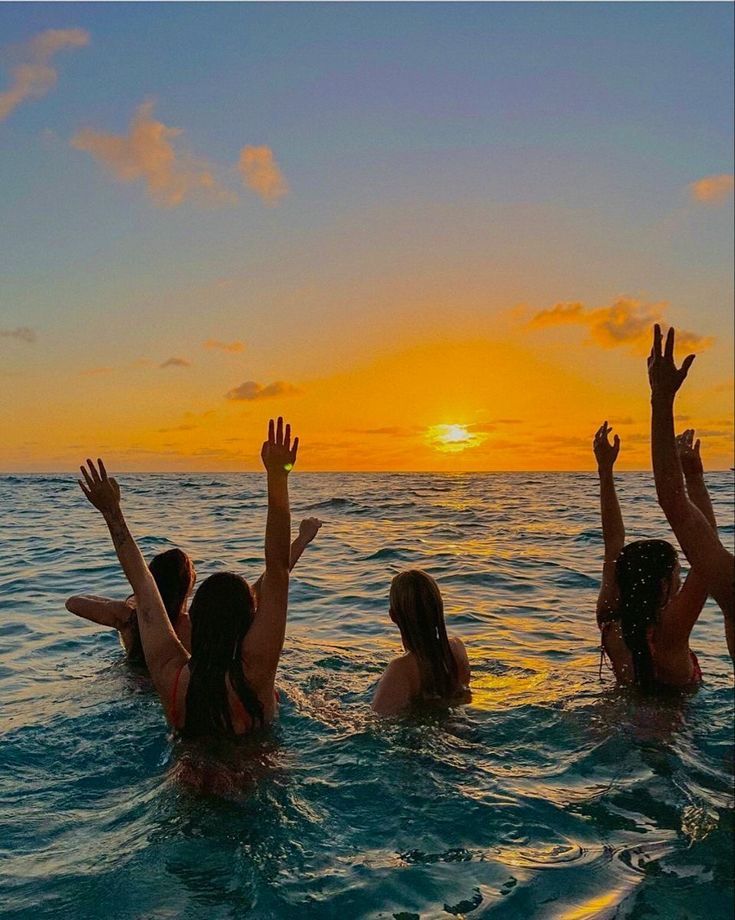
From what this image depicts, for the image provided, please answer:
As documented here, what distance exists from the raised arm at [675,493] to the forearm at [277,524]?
2080 millimetres

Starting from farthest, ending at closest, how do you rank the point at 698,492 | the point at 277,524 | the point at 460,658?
the point at 460,658 → the point at 698,492 → the point at 277,524

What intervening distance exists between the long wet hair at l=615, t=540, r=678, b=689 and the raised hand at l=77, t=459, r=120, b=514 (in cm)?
352

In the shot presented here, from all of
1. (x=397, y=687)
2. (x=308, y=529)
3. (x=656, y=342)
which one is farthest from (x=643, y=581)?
(x=308, y=529)

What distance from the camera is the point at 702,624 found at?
10164 millimetres

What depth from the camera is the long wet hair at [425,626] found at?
18.9 ft

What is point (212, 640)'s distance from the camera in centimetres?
480

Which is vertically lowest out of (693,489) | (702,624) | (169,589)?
(702,624)

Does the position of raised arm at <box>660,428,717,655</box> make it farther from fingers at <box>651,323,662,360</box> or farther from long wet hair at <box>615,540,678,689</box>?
fingers at <box>651,323,662,360</box>

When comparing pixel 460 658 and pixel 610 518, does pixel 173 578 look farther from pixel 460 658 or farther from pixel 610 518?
pixel 610 518

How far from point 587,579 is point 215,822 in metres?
10.2

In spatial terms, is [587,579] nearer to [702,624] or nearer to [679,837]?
[702,624]

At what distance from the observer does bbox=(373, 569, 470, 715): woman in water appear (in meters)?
5.78

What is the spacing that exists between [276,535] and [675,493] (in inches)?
87.2

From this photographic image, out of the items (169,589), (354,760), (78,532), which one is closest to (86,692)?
(169,589)
